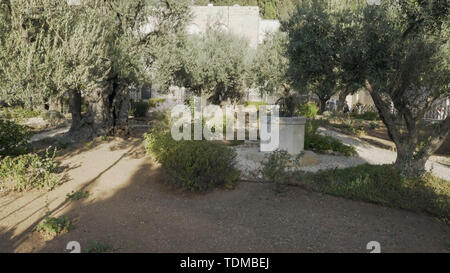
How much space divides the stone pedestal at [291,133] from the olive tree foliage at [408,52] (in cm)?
241

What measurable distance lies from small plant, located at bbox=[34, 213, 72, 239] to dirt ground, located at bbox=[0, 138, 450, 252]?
0.09m

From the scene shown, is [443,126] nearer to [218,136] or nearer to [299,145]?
[299,145]

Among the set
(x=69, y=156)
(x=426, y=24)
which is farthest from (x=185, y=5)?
(x=426, y=24)

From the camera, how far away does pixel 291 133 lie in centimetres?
909

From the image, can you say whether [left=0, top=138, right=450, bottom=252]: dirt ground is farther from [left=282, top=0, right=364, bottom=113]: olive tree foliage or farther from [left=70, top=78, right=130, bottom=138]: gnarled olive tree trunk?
[left=70, top=78, right=130, bottom=138]: gnarled olive tree trunk

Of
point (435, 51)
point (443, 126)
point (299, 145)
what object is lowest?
point (299, 145)

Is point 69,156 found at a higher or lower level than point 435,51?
lower

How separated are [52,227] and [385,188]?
5.75m

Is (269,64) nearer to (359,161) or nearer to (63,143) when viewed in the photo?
(359,161)

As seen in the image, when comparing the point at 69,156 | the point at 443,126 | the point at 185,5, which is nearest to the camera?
the point at 443,126

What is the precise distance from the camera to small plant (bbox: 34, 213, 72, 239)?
14.4ft

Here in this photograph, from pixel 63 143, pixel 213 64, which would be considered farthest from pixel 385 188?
pixel 213 64

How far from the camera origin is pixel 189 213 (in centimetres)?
533
